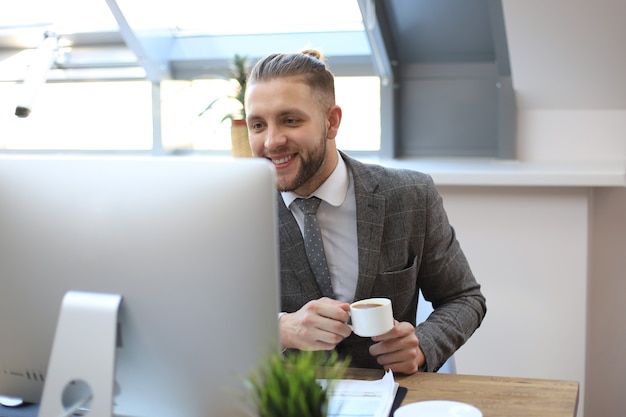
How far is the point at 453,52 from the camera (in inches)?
114

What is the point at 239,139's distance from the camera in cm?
283

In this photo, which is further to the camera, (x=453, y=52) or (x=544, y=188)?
(x=453, y=52)

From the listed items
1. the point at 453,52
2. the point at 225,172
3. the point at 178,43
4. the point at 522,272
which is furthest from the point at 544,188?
the point at 225,172

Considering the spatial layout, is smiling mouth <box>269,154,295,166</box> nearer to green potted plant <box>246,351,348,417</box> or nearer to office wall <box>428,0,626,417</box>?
green potted plant <box>246,351,348,417</box>

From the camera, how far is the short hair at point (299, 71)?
1.73 meters

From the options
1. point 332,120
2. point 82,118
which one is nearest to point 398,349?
point 332,120

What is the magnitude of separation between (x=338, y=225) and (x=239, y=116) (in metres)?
1.25

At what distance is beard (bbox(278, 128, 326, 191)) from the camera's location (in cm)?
171

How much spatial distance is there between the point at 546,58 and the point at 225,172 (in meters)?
1.85

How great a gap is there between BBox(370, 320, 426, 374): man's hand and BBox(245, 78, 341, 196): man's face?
0.40 m

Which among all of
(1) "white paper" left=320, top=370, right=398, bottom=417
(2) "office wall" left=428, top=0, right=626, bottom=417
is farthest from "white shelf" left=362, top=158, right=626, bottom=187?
(1) "white paper" left=320, top=370, right=398, bottom=417

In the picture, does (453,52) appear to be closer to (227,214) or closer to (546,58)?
(546,58)

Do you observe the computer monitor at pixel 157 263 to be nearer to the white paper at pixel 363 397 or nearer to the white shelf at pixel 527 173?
the white paper at pixel 363 397

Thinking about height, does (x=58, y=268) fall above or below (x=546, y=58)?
below
